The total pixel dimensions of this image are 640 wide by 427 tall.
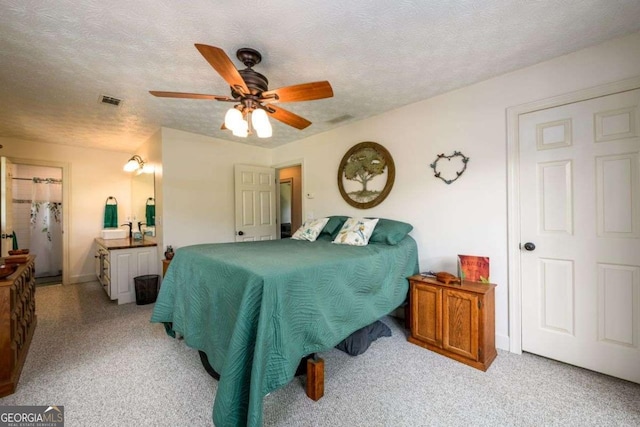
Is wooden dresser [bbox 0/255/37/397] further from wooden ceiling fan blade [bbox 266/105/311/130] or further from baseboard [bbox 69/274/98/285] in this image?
baseboard [bbox 69/274/98/285]

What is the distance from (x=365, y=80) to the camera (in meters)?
2.41

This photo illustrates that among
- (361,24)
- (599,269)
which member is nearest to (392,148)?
(361,24)

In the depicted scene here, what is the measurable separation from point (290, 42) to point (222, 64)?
614 mm

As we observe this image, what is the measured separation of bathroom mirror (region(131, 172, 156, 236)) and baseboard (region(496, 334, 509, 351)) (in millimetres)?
4737

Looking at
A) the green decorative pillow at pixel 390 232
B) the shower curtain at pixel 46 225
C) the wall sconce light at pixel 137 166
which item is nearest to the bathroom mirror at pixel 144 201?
the wall sconce light at pixel 137 166

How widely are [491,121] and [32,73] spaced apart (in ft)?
13.3

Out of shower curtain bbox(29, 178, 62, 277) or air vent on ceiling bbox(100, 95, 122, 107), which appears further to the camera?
shower curtain bbox(29, 178, 62, 277)

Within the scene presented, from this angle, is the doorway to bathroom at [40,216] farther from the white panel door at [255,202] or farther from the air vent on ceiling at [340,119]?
the air vent on ceiling at [340,119]

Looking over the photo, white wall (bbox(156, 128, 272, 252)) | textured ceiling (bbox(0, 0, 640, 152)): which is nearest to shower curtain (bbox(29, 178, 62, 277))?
textured ceiling (bbox(0, 0, 640, 152))

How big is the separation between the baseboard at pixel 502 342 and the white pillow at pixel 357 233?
4.76ft

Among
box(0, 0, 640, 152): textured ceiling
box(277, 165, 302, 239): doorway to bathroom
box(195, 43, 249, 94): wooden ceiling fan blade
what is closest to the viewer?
box(195, 43, 249, 94): wooden ceiling fan blade

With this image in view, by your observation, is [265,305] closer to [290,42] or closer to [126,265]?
[290,42]

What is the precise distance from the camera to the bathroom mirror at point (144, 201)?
427 cm

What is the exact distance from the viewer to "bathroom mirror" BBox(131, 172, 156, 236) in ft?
14.0
